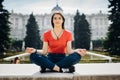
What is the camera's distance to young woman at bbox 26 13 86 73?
3.46 meters

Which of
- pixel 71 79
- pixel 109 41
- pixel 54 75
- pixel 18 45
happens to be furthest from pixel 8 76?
pixel 18 45

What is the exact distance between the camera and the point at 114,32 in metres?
25.2

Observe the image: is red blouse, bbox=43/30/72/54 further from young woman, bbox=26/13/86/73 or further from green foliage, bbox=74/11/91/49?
green foliage, bbox=74/11/91/49

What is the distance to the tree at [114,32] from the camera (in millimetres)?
25003

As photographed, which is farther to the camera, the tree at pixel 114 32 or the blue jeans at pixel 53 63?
the tree at pixel 114 32

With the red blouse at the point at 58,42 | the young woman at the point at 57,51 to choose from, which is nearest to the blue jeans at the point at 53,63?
the young woman at the point at 57,51

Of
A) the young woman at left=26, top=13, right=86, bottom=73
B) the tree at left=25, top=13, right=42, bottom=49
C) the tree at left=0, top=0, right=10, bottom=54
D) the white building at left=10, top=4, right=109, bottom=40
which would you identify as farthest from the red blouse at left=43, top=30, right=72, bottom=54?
the white building at left=10, top=4, right=109, bottom=40

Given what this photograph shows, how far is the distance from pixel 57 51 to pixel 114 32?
22.0 meters

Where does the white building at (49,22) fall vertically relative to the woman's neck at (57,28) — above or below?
above

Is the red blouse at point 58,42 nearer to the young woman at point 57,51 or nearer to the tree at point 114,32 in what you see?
the young woman at point 57,51

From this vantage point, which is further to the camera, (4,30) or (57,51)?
(4,30)

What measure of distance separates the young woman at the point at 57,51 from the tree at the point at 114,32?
21.4m

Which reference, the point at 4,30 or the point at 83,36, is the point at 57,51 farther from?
the point at 83,36

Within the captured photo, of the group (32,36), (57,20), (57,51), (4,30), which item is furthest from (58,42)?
(32,36)
